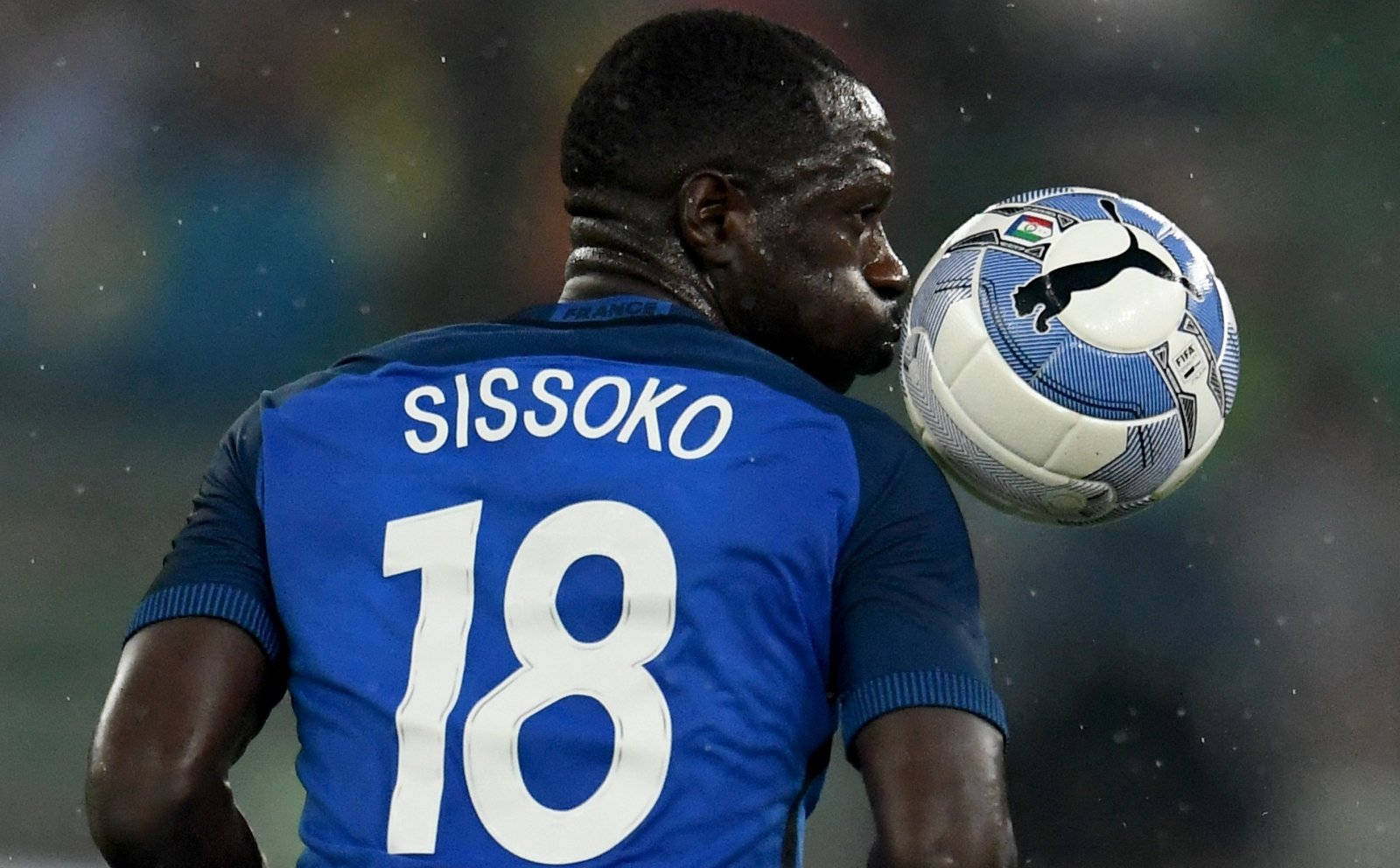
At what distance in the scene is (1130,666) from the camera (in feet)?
17.3

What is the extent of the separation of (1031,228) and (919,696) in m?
0.82

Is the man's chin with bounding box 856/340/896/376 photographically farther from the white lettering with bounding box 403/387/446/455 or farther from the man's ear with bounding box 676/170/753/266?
the white lettering with bounding box 403/387/446/455

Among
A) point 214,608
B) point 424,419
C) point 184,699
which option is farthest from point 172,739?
point 424,419

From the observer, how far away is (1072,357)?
89.2 inches

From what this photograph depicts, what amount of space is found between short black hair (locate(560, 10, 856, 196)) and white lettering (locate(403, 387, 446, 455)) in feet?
1.53

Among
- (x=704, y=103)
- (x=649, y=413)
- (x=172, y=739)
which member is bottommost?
(x=172, y=739)

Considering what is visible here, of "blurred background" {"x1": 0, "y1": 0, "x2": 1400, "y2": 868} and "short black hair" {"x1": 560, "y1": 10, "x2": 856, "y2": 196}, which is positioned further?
"blurred background" {"x1": 0, "y1": 0, "x2": 1400, "y2": 868}

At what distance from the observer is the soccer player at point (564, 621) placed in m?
1.76

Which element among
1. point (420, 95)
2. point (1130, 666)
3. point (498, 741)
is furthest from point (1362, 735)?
point (498, 741)

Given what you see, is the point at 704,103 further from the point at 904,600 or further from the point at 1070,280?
the point at 904,600

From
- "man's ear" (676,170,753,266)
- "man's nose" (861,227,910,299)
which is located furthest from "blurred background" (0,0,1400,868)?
"man's ear" (676,170,753,266)

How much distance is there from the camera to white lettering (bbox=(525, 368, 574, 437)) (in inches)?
73.7

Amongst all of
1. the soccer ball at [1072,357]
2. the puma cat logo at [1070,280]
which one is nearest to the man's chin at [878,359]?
the soccer ball at [1072,357]

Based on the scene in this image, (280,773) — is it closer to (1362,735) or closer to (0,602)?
(0,602)
